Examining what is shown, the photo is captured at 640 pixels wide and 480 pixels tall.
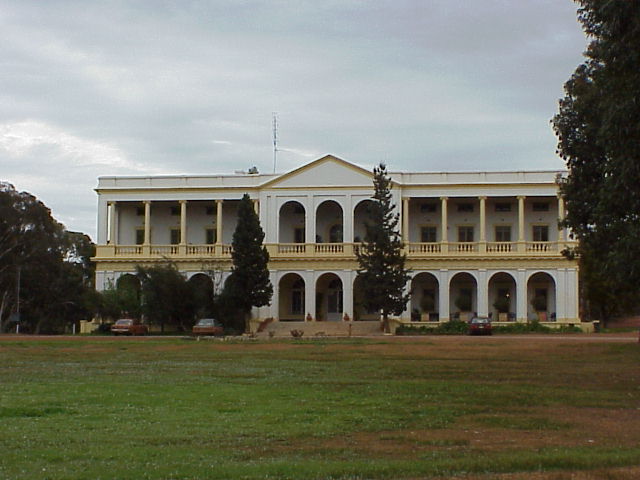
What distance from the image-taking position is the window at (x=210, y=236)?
245 ft

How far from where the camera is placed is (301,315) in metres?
71.3

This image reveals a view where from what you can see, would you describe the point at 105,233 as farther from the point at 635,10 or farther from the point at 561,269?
the point at 635,10

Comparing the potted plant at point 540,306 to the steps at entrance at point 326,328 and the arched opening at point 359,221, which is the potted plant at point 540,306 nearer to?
the steps at entrance at point 326,328

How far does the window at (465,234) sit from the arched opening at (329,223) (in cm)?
936

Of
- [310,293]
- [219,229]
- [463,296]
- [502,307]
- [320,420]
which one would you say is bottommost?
[320,420]

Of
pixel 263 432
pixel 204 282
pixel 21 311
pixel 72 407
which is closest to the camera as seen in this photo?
pixel 263 432

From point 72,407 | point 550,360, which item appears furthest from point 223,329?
point 72,407

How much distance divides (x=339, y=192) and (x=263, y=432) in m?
56.1

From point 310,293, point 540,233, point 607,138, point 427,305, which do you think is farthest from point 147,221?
point 607,138

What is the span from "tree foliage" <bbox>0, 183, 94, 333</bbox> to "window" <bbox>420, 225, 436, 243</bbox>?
2660 cm

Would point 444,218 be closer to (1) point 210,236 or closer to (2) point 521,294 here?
(2) point 521,294

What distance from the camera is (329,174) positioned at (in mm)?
69688

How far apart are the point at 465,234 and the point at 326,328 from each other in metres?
15.3

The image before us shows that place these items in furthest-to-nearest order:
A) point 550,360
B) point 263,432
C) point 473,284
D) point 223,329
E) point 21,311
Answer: point 21,311 → point 473,284 → point 223,329 → point 550,360 → point 263,432
